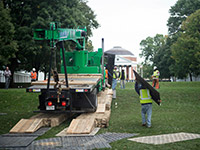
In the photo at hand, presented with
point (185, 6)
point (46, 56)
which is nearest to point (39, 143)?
point (46, 56)

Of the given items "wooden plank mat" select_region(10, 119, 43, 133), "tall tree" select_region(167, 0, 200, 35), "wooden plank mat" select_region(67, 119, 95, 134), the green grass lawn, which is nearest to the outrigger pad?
the green grass lawn

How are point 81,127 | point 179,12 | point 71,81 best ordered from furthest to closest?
point 179,12, point 71,81, point 81,127

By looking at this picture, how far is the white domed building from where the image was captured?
112 m

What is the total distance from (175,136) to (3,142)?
4.51 meters

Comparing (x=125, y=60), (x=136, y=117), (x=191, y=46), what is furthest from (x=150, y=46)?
(x=136, y=117)

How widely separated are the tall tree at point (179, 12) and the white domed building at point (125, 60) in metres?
42.2

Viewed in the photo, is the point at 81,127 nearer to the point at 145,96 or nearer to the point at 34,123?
the point at 34,123

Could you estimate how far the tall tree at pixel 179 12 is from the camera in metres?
54.1

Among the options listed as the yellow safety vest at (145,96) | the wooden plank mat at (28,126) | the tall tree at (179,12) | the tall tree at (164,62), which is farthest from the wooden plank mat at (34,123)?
the tall tree at (164,62)

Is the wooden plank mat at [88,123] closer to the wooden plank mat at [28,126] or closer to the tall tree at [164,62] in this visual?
the wooden plank mat at [28,126]

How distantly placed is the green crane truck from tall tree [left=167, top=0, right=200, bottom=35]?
1700 inches

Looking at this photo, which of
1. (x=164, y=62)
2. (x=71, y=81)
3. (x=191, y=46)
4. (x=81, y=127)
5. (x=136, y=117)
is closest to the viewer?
(x=81, y=127)

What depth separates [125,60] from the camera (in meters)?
115

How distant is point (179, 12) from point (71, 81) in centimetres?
5066
